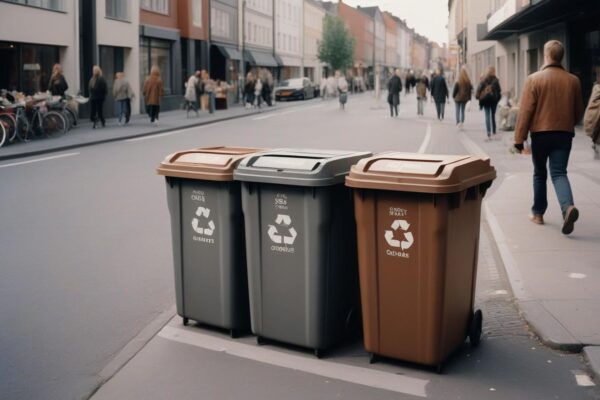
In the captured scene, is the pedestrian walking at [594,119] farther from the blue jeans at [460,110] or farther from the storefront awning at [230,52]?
the storefront awning at [230,52]

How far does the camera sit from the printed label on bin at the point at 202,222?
16.9 feet

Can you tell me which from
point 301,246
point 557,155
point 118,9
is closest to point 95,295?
point 301,246

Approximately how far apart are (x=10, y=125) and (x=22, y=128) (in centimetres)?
67

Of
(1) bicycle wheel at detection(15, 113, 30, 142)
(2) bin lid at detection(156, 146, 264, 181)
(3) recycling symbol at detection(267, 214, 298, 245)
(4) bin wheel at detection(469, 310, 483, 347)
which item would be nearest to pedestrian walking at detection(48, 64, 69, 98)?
(1) bicycle wheel at detection(15, 113, 30, 142)

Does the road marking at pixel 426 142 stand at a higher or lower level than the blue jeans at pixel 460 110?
lower

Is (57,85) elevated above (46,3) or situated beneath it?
situated beneath

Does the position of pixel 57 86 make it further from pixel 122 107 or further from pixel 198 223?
pixel 198 223

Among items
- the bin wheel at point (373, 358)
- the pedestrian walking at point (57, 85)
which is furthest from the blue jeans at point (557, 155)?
the pedestrian walking at point (57, 85)

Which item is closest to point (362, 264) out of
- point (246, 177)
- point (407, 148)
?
point (246, 177)

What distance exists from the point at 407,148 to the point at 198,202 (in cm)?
1399

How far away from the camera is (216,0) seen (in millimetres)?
48938

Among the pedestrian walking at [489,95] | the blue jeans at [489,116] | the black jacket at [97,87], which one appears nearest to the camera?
the pedestrian walking at [489,95]

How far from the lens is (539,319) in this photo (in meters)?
5.39

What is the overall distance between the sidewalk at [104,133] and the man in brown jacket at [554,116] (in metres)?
12.0
